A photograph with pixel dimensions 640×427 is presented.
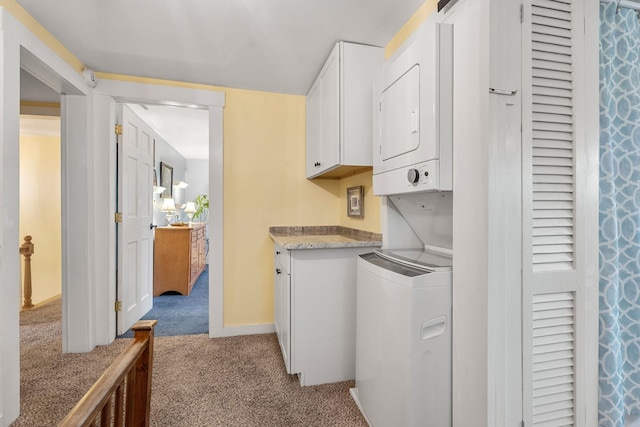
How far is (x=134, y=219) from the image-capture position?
2803 mm

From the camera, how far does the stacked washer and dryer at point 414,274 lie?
1.17 meters

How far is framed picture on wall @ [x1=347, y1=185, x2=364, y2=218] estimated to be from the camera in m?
2.35

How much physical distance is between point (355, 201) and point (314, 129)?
2.36 ft

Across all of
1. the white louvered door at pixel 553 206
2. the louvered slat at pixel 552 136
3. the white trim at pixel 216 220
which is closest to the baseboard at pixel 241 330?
the white trim at pixel 216 220

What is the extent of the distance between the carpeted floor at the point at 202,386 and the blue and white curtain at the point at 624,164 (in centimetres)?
126

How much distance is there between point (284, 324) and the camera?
2062 millimetres

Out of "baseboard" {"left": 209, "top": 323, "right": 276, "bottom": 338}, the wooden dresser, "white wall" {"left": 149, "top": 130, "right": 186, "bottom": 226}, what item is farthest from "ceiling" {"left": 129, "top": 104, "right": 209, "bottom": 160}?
"baseboard" {"left": 209, "top": 323, "right": 276, "bottom": 338}

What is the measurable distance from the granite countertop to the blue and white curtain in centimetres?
114

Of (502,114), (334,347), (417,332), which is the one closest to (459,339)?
(417,332)

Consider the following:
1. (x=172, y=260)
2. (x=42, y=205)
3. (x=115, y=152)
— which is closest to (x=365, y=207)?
(x=115, y=152)

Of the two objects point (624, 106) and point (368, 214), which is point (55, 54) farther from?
point (624, 106)

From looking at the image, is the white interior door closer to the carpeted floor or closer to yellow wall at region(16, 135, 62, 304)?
the carpeted floor

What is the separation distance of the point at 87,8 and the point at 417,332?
244cm

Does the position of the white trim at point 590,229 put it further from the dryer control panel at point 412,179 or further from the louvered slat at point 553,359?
the dryer control panel at point 412,179
